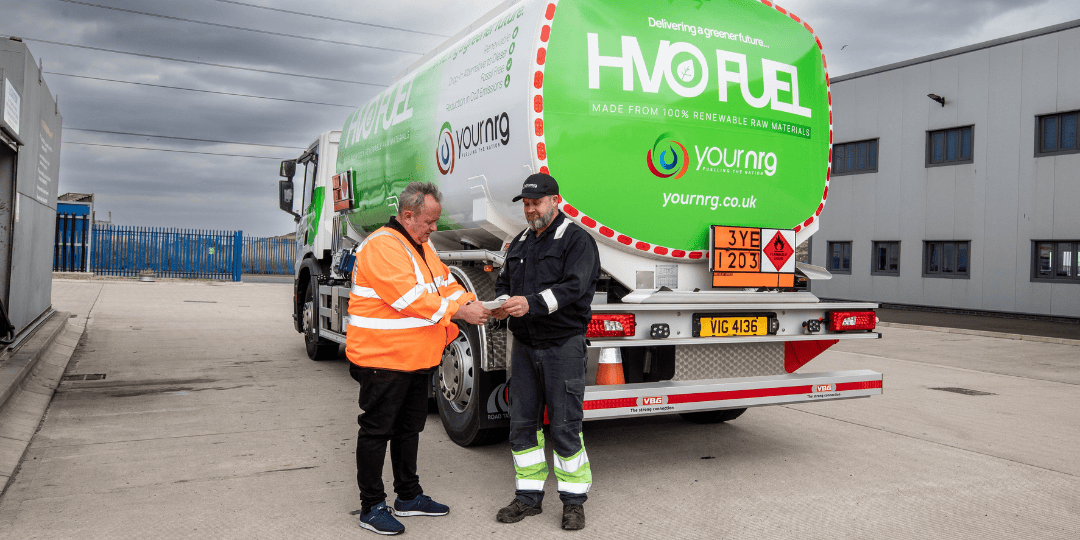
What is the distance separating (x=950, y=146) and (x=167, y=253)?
1147 inches

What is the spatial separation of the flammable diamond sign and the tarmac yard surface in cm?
131

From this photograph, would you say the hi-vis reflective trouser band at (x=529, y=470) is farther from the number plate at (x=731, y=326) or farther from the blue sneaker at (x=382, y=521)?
the number plate at (x=731, y=326)

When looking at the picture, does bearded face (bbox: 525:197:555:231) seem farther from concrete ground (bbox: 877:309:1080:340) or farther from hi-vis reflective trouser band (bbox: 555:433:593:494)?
concrete ground (bbox: 877:309:1080:340)

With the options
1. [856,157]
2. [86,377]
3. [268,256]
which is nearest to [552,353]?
[86,377]

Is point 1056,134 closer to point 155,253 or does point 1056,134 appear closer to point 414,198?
point 414,198

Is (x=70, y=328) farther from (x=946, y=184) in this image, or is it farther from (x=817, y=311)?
(x=946, y=184)

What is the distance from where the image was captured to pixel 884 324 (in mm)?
16953

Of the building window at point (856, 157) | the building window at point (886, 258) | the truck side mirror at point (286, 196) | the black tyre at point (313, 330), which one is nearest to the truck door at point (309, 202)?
the truck side mirror at point (286, 196)

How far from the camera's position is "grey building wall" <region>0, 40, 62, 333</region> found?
834 cm

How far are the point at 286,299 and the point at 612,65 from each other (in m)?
19.7

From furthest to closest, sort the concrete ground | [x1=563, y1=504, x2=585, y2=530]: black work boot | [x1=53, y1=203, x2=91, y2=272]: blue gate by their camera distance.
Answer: [x1=53, y1=203, x2=91, y2=272]: blue gate
the concrete ground
[x1=563, y1=504, x2=585, y2=530]: black work boot

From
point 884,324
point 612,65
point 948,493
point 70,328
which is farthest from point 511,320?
point 884,324

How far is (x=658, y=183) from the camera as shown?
4.88m

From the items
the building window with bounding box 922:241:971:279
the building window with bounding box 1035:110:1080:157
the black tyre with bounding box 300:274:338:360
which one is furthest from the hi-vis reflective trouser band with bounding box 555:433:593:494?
the building window with bounding box 922:241:971:279
